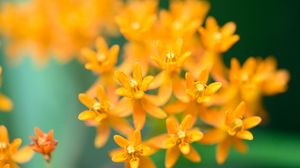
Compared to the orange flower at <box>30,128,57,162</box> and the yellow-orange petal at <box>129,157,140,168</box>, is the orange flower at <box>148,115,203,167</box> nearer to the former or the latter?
the yellow-orange petal at <box>129,157,140,168</box>

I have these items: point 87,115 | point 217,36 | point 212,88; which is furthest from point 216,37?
point 87,115

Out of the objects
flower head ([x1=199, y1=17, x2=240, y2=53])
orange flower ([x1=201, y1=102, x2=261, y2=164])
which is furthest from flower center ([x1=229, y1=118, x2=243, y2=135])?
flower head ([x1=199, y1=17, x2=240, y2=53])

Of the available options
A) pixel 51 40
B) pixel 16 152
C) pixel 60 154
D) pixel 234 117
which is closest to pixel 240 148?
pixel 234 117

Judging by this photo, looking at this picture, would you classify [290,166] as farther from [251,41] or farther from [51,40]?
[51,40]

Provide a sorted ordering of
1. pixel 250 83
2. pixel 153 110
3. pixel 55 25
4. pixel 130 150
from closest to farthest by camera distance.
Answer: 1. pixel 130 150
2. pixel 153 110
3. pixel 250 83
4. pixel 55 25

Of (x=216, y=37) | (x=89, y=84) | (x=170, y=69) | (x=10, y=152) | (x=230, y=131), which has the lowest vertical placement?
(x=10, y=152)

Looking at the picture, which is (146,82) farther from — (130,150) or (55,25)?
(55,25)

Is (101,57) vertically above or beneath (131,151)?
above

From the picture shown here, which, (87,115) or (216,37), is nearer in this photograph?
(87,115)

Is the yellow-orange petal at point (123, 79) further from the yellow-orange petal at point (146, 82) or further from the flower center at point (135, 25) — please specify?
the flower center at point (135, 25)
